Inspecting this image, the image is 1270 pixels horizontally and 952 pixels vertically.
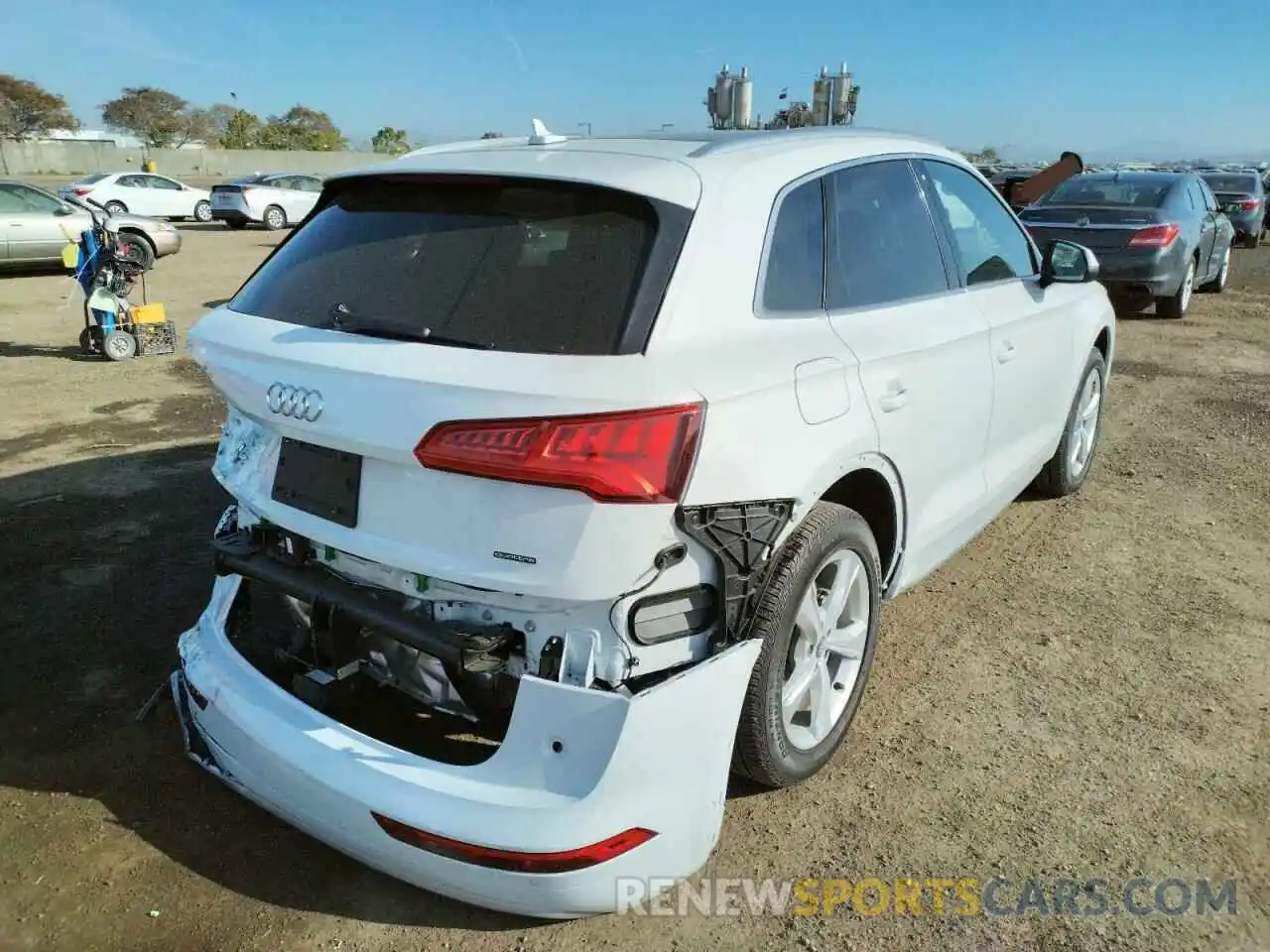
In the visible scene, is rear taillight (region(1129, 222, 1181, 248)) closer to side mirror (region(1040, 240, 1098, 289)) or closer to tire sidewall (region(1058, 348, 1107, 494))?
tire sidewall (region(1058, 348, 1107, 494))

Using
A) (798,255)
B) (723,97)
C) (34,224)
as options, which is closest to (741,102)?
(723,97)

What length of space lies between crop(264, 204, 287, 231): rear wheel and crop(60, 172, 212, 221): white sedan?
6.22ft

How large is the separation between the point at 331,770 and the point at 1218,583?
3847 mm

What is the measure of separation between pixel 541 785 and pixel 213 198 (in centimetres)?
2811

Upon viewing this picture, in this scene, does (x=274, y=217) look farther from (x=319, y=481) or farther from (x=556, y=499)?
(x=556, y=499)

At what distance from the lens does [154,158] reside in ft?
168

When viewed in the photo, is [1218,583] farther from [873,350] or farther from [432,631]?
[432,631]

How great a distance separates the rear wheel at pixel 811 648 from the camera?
2414 mm

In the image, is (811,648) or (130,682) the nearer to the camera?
(811,648)

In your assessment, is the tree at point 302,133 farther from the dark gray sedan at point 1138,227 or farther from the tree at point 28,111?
the dark gray sedan at point 1138,227

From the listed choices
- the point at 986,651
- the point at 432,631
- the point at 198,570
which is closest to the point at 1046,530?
the point at 986,651

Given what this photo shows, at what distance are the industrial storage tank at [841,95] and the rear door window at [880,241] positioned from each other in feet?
4.40

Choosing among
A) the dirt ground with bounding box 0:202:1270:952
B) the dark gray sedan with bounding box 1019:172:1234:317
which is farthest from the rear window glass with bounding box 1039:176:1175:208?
the dirt ground with bounding box 0:202:1270:952

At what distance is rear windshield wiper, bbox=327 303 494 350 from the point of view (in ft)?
7.28
